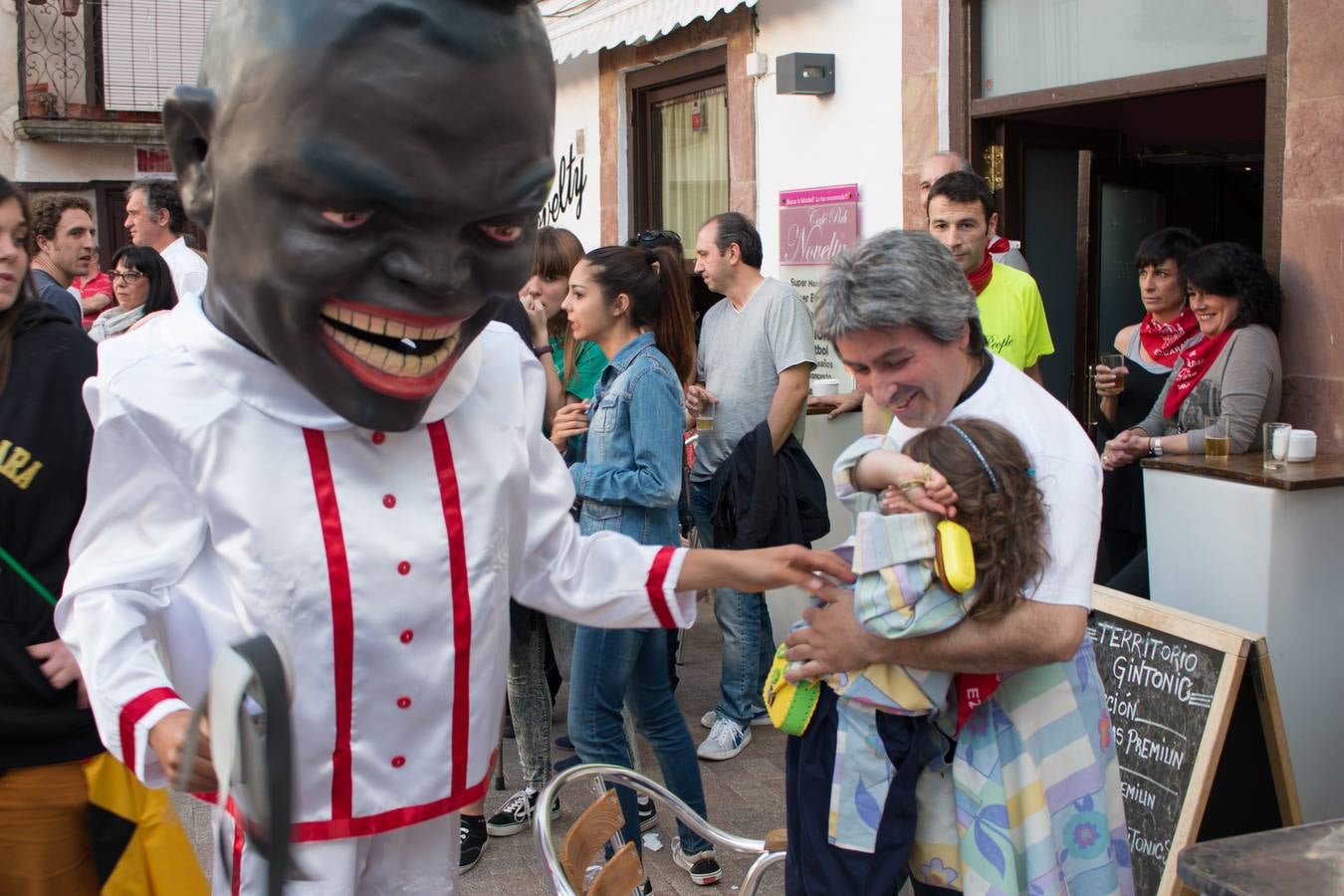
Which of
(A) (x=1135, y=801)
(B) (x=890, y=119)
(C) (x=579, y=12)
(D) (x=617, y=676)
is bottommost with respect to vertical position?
(A) (x=1135, y=801)

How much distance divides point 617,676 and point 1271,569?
1869mm

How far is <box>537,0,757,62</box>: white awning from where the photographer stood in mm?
7124

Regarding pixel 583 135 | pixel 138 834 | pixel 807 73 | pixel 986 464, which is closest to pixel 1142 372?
pixel 807 73

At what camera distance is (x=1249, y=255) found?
A: 443 cm

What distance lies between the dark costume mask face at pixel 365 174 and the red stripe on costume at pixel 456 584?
0.10 m

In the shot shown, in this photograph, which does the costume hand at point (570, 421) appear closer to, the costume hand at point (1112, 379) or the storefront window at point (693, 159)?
the costume hand at point (1112, 379)

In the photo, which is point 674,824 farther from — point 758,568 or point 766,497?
point 758,568

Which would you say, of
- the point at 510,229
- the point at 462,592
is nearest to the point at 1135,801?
the point at 462,592

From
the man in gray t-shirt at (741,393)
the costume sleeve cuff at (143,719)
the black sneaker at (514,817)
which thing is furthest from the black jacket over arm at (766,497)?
the costume sleeve cuff at (143,719)

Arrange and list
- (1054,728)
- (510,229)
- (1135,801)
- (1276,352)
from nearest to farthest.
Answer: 1. (510,229)
2. (1054,728)
3. (1135,801)
4. (1276,352)

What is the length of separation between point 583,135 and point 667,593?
7889 mm

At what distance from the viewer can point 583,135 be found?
966cm

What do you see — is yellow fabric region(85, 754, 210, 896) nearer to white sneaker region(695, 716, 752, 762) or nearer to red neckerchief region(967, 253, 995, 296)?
white sneaker region(695, 716, 752, 762)

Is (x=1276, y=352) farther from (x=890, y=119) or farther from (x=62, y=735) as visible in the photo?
(x=62, y=735)
